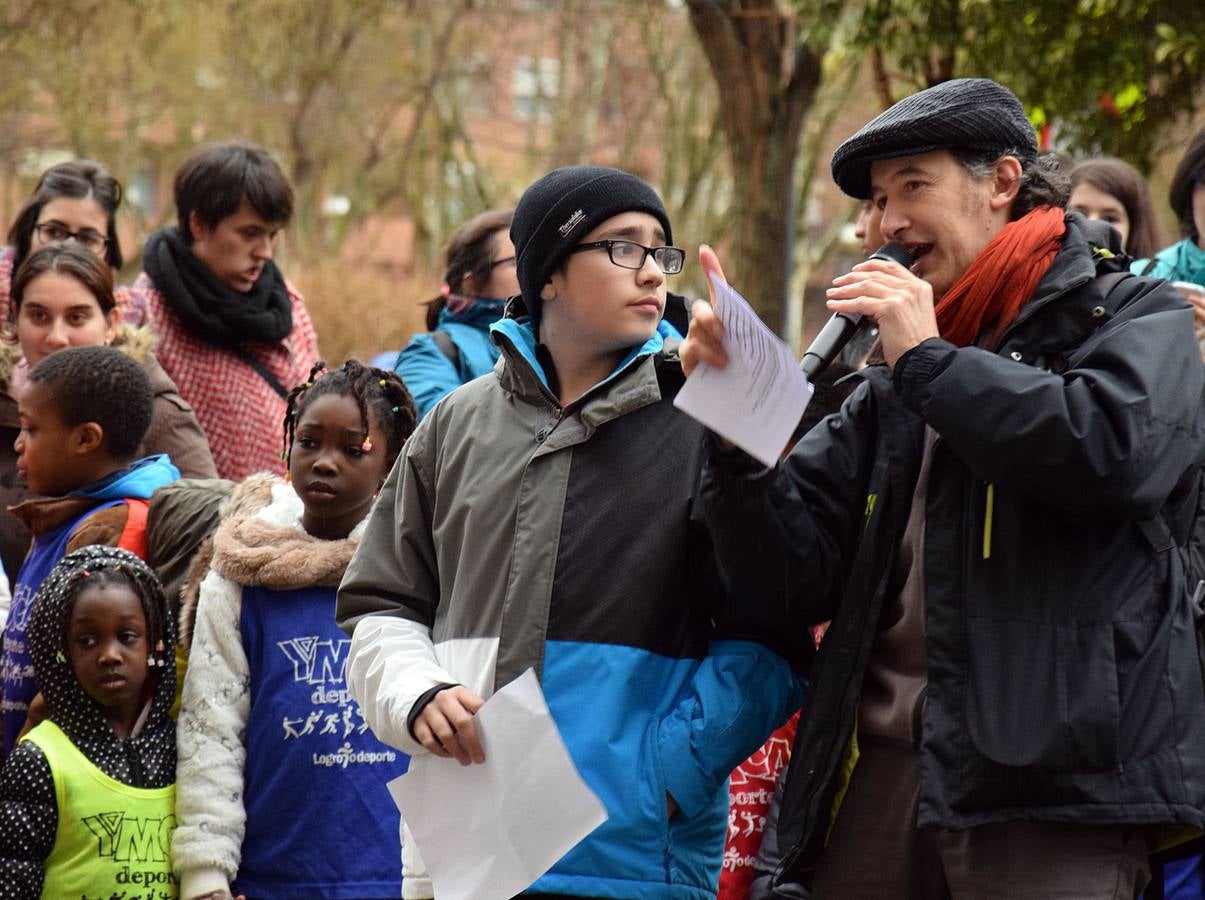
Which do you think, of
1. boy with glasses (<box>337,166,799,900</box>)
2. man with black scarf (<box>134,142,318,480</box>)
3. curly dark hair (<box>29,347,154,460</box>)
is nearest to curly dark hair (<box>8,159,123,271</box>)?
man with black scarf (<box>134,142,318,480</box>)

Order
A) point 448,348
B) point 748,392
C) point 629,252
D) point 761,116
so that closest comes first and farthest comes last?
point 748,392 < point 629,252 < point 448,348 < point 761,116

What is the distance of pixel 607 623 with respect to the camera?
129 inches

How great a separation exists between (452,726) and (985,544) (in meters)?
1.05

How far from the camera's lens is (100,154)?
84.5 ft

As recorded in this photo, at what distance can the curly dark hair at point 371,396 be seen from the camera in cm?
458

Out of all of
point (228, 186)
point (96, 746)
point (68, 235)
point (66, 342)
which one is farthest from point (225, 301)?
A: point (96, 746)

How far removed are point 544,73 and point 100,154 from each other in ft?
22.8

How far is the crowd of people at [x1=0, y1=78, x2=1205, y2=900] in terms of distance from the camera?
2900mm

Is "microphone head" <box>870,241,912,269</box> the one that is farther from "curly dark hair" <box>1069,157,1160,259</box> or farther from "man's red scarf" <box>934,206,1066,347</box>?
"curly dark hair" <box>1069,157,1160,259</box>

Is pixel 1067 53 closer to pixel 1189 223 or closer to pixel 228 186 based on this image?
pixel 1189 223

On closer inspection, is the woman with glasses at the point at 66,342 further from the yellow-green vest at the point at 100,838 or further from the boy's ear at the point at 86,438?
the yellow-green vest at the point at 100,838

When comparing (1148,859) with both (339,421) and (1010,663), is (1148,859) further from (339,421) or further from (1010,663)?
(339,421)

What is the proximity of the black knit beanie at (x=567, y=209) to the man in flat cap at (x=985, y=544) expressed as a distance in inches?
16.9

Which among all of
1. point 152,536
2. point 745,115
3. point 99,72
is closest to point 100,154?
point 99,72
